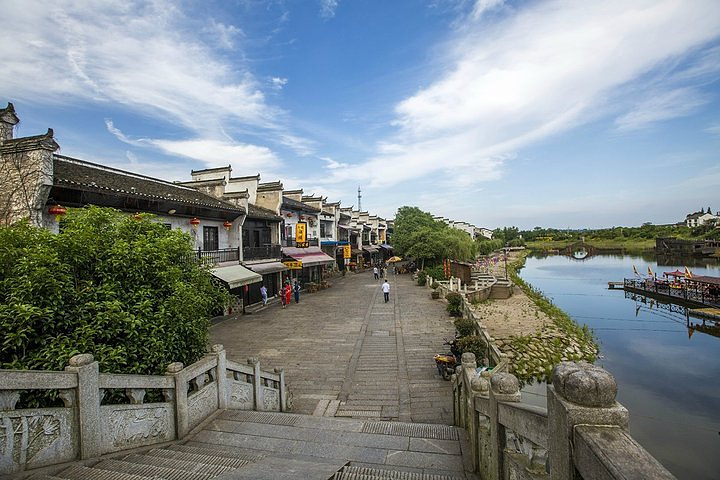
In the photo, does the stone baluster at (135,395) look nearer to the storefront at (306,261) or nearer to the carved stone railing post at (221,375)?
the carved stone railing post at (221,375)

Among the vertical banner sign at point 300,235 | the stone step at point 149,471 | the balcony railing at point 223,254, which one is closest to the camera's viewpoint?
the stone step at point 149,471

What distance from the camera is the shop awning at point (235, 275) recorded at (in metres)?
16.5

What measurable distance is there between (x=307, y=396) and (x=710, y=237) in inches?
3596

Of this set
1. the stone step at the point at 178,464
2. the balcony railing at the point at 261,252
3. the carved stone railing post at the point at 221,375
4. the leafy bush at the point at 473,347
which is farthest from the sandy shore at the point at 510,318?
the stone step at the point at 178,464

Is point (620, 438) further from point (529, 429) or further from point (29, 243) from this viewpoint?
point (29, 243)

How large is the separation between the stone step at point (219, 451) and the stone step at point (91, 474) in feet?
3.80

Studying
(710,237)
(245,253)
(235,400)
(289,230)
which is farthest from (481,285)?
(710,237)

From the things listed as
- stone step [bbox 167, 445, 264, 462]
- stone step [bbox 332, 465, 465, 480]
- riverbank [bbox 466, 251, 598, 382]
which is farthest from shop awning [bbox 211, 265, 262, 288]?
stone step [bbox 332, 465, 465, 480]

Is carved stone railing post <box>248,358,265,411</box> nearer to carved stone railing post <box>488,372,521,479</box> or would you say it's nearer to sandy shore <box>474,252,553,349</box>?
carved stone railing post <box>488,372,521,479</box>

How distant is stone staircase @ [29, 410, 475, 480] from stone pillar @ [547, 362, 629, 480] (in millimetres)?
2626

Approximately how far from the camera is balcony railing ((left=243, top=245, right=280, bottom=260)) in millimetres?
20828

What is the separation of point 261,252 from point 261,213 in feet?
7.97

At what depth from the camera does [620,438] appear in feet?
6.35

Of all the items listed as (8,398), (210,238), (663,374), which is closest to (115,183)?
(210,238)
